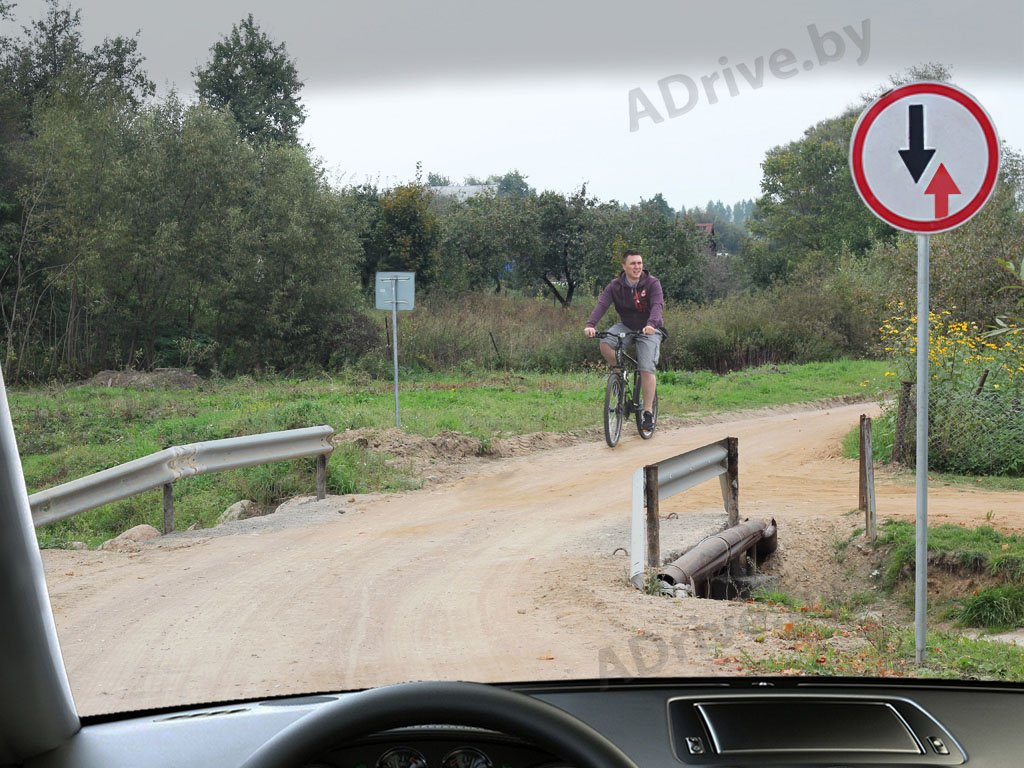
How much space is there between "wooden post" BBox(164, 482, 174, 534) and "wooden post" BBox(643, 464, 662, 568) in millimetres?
1254

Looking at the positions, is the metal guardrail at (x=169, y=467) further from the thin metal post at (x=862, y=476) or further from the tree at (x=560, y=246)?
the thin metal post at (x=862, y=476)

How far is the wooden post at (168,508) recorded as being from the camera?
2.37 m

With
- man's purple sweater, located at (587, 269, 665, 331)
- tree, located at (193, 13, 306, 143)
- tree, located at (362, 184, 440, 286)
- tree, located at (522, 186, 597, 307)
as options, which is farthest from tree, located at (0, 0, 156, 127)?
man's purple sweater, located at (587, 269, 665, 331)

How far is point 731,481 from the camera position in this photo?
276cm

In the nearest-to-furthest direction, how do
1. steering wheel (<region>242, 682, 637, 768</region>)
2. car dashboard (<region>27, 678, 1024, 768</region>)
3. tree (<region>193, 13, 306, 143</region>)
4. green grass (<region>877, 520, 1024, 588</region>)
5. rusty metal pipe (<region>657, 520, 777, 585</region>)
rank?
steering wheel (<region>242, 682, 637, 768</region>) → car dashboard (<region>27, 678, 1024, 768</region>) → tree (<region>193, 13, 306, 143</region>) → green grass (<region>877, 520, 1024, 588</region>) → rusty metal pipe (<region>657, 520, 777, 585</region>)

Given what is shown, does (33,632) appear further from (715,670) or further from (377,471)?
(377,471)

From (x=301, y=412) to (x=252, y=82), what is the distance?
80 centimetres

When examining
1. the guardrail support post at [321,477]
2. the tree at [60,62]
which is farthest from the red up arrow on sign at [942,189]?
the guardrail support post at [321,477]

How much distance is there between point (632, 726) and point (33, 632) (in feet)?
2.56

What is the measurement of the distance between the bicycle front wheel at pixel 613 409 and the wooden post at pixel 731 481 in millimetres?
315

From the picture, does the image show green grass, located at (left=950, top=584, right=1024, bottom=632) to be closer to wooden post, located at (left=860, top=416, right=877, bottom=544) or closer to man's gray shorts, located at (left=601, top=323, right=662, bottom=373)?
wooden post, located at (left=860, top=416, right=877, bottom=544)

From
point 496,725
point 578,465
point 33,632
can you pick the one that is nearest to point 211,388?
point 33,632

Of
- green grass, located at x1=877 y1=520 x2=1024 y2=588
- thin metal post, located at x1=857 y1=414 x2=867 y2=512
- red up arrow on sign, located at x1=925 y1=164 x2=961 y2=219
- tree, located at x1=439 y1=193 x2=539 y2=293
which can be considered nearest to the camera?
red up arrow on sign, located at x1=925 y1=164 x2=961 y2=219

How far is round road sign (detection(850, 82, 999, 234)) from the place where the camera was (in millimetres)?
1865
